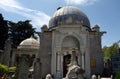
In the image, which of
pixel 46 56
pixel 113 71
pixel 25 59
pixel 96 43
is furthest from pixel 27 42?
pixel 25 59

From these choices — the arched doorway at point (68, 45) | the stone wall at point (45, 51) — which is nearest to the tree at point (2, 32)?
the stone wall at point (45, 51)

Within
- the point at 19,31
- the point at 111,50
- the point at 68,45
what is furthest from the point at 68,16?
the point at 19,31

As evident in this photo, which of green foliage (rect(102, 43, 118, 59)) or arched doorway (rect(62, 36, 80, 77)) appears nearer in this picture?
arched doorway (rect(62, 36, 80, 77))

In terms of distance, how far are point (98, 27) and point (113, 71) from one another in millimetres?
5260

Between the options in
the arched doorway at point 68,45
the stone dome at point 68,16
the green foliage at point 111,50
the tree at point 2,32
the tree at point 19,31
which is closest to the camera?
the arched doorway at point 68,45

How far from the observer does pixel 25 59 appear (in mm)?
9117

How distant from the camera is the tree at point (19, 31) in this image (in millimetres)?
40531

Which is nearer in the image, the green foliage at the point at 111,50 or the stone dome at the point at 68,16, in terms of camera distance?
the stone dome at the point at 68,16

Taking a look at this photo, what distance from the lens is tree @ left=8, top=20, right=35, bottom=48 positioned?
1596 inches

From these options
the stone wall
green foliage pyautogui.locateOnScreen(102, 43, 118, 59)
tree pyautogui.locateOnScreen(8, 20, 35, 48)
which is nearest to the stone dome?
the stone wall

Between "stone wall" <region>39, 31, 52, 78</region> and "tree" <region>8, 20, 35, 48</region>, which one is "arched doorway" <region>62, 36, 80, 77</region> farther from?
"tree" <region>8, 20, 35, 48</region>

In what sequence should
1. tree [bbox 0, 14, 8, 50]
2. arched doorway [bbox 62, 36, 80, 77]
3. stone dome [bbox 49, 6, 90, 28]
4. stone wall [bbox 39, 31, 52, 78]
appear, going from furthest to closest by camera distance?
1. tree [bbox 0, 14, 8, 50]
2. stone dome [bbox 49, 6, 90, 28]
3. arched doorway [bbox 62, 36, 80, 77]
4. stone wall [bbox 39, 31, 52, 78]

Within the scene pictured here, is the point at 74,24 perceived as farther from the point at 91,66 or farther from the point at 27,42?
the point at 27,42

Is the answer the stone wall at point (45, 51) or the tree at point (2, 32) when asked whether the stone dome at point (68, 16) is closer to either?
the stone wall at point (45, 51)
